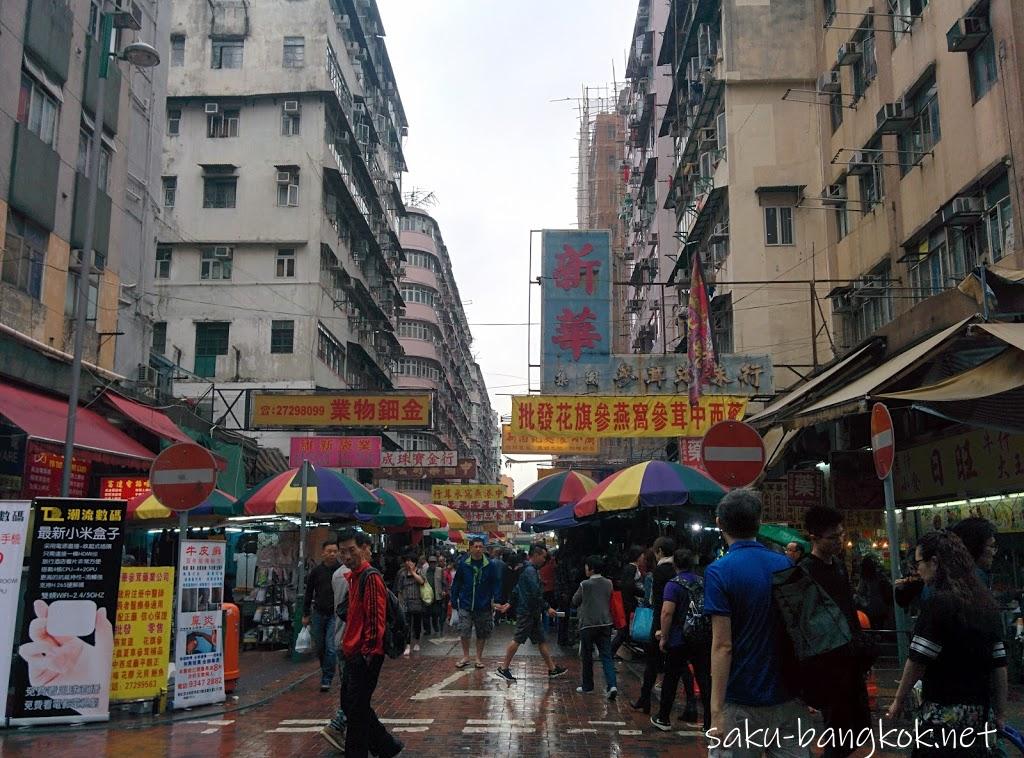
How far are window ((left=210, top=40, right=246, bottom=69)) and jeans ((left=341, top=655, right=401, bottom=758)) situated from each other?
106 feet

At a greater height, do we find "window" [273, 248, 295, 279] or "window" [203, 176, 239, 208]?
"window" [203, 176, 239, 208]

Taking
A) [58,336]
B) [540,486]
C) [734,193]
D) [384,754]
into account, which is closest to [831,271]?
[734,193]

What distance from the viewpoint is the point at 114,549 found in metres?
8.95

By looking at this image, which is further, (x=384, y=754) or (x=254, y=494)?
(x=254, y=494)

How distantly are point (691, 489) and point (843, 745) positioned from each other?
9.19 metres

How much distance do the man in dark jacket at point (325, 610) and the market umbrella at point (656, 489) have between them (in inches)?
162

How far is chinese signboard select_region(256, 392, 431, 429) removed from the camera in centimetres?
2525

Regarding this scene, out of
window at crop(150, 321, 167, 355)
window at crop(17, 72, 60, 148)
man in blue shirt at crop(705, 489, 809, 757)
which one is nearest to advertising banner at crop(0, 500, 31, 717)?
man in blue shirt at crop(705, 489, 809, 757)

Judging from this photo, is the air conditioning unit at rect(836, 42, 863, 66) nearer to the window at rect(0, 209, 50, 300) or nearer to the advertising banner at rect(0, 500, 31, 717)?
the window at rect(0, 209, 50, 300)

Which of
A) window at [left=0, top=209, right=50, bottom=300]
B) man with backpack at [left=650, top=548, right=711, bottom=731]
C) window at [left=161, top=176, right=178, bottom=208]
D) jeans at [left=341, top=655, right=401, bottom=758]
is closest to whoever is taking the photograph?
jeans at [left=341, top=655, right=401, bottom=758]

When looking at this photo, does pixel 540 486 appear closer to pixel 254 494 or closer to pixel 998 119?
pixel 254 494

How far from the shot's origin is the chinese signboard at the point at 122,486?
1759 centimetres

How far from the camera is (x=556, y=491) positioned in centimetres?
1948

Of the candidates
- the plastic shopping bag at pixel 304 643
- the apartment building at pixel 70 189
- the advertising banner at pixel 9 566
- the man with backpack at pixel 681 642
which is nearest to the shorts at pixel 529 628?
the plastic shopping bag at pixel 304 643
